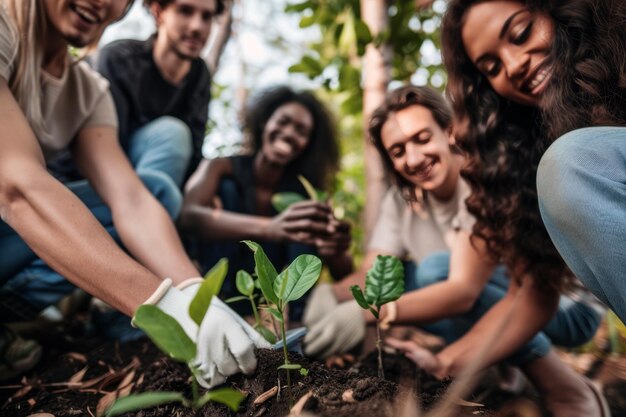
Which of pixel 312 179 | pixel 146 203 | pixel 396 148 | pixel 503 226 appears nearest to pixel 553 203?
pixel 503 226

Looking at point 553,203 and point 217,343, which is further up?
point 553,203

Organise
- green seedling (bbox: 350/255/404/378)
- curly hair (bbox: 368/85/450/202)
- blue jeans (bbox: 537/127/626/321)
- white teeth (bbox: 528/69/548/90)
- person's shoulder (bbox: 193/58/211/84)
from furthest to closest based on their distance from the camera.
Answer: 1. person's shoulder (bbox: 193/58/211/84)
2. curly hair (bbox: 368/85/450/202)
3. white teeth (bbox: 528/69/548/90)
4. green seedling (bbox: 350/255/404/378)
5. blue jeans (bbox: 537/127/626/321)

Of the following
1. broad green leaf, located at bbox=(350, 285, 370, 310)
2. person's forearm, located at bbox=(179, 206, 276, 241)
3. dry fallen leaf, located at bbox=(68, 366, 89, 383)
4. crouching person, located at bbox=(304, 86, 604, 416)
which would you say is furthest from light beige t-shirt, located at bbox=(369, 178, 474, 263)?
dry fallen leaf, located at bbox=(68, 366, 89, 383)

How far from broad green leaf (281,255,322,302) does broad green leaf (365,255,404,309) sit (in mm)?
211

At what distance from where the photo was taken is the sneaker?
1.35 m

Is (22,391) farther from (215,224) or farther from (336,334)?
(215,224)

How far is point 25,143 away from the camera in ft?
3.43

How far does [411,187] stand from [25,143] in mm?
1263

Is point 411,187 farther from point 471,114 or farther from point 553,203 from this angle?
point 553,203

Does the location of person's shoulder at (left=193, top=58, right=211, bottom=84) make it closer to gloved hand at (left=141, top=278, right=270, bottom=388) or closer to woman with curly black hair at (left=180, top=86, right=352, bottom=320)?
woman with curly black hair at (left=180, top=86, right=352, bottom=320)

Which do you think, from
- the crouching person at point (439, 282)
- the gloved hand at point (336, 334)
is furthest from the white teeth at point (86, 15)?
the gloved hand at point (336, 334)

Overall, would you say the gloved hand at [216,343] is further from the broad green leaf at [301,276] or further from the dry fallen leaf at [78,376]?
the dry fallen leaf at [78,376]

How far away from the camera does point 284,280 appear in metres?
0.77

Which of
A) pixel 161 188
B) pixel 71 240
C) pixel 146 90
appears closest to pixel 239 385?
pixel 71 240
